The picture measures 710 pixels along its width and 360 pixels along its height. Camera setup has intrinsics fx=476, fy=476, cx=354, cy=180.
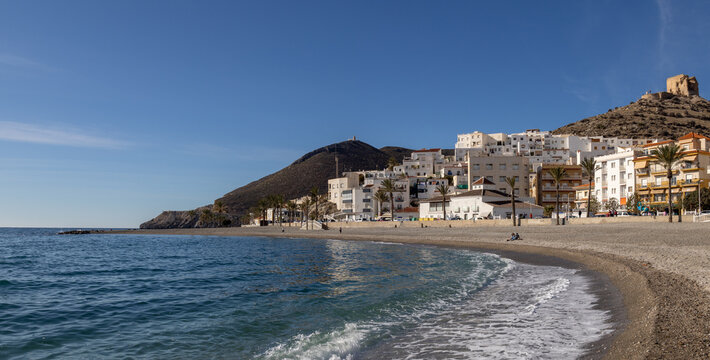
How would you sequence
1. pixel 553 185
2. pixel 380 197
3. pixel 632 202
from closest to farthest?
pixel 632 202, pixel 553 185, pixel 380 197

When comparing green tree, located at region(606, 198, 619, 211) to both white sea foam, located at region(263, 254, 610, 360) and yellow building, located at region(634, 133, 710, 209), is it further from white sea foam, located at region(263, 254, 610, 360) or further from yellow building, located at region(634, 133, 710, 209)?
white sea foam, located at region(263, 254, 610, 360)

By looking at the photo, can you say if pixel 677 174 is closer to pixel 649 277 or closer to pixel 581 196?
pixel 581 196

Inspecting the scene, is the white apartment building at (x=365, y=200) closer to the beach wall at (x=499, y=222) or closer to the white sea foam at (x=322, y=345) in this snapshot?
the beach wall at (x=499, y=222)

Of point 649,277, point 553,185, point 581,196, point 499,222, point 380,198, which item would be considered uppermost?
point 553,185

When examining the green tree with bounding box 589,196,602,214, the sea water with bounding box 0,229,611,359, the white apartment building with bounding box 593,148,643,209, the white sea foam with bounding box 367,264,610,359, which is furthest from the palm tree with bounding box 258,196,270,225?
the white sea foam with bounding box 367,264,610,359

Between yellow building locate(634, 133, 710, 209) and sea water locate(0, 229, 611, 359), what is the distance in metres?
65.9

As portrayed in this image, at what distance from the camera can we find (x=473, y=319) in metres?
12.9

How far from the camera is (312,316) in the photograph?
568 inches

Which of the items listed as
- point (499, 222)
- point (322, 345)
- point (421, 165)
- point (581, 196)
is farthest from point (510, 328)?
point (421, 165)

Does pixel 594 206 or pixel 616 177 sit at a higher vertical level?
pixel 616 177


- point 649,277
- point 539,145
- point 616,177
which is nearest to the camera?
point 649,277

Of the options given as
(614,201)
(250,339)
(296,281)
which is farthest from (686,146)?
(250,339)

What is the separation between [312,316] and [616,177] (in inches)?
3548

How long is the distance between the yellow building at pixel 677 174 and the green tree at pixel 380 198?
5135 cm
